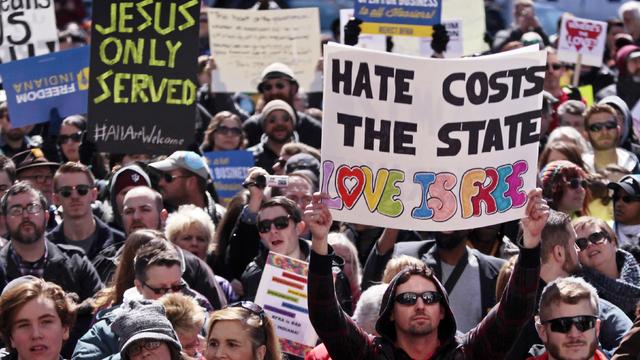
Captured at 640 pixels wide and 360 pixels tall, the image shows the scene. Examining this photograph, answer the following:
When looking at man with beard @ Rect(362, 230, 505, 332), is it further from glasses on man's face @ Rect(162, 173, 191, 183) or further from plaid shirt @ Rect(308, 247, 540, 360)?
glasses on man's face @ Rect(162, 173, 191, 183)

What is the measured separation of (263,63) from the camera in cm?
1427

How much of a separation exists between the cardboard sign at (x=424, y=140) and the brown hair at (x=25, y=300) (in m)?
1.34

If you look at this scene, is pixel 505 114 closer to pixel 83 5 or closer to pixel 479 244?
pixel 479 244

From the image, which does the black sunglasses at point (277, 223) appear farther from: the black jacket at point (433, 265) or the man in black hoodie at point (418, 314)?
the man in black hoodie at point (418, 314)

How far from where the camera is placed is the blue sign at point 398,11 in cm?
1331

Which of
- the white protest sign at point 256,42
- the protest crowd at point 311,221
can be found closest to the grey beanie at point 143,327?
the protest crowd at point 311,221

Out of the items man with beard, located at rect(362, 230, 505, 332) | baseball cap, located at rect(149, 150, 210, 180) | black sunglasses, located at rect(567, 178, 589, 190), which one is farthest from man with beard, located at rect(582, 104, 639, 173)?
man with beard, located at rect(362, 230, 505, 332)

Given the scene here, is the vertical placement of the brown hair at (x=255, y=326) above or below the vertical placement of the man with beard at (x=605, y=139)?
above

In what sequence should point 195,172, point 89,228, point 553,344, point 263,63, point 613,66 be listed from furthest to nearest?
point 613,66 → point 263,63 → point 195,172 → point 89,228 → point 553,344

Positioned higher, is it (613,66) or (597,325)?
(597,325)

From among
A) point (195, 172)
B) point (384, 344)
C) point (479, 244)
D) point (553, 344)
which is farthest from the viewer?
point (195, 172)

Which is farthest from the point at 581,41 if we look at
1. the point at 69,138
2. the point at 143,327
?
the point at 143,327

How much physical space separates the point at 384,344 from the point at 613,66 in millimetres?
10822

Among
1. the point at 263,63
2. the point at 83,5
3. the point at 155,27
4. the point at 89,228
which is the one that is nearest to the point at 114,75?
the point at 155,27
